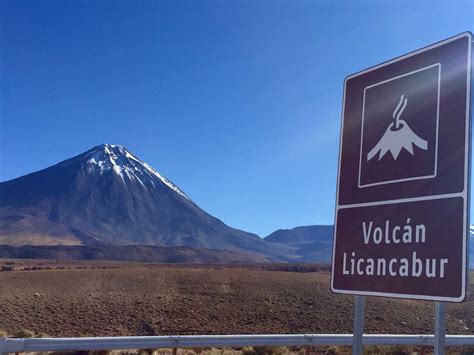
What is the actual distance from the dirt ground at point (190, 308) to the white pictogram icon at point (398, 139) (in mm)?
22949

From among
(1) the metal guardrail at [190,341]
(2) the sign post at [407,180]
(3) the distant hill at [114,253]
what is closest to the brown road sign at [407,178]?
(2) the sign post at [407,180]

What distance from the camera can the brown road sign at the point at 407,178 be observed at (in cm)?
261

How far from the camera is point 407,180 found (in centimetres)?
290

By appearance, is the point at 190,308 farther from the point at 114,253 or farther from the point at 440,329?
the point at 114,253

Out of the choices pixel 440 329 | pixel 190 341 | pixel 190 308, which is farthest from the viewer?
pixel 190 308

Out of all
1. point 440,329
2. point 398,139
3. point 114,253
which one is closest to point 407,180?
point 398,139

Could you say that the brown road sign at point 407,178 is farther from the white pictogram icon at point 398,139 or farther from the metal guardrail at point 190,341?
the metal guardrail at point 190,341

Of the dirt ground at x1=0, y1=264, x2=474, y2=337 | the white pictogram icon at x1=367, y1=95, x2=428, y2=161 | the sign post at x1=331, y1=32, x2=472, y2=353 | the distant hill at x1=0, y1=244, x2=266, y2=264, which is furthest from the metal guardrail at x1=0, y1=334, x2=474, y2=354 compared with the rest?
the distant hill at x1=0, y1=244, x2=266, y2=264

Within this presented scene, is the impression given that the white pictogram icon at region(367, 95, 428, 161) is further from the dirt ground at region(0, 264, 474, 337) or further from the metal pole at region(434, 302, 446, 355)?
the dirt ground at region(0, 264, 474, 337)

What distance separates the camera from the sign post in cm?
261

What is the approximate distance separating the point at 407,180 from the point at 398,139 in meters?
0.23

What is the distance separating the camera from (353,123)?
3.41 metres

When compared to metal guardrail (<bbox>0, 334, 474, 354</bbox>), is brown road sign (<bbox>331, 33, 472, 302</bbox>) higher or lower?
higher

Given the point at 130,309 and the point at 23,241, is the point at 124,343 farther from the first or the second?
the point at 23,241
